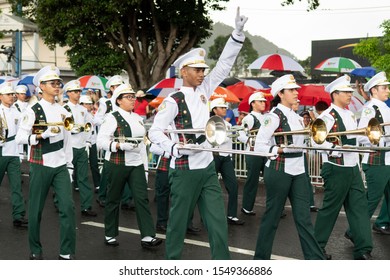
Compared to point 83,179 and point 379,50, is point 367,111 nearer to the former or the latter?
point 83,179

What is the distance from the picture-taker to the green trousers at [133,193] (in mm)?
7801

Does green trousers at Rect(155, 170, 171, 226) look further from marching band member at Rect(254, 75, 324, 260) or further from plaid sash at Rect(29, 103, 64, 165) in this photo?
marching band member at Rect(254, 75, 324, 260)

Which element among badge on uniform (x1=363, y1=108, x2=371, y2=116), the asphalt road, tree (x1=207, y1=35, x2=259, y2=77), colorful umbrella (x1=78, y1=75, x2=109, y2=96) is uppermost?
tree (x1=207, y1=35, x2=259, y2=77)

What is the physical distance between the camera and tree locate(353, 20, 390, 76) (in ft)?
56.2

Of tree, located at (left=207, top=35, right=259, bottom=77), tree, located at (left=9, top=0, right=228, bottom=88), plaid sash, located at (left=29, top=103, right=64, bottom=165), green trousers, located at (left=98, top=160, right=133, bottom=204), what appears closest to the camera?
plaid sash, located at (left=29, top=103, right=64, bottom=165)

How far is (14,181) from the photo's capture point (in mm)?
9539

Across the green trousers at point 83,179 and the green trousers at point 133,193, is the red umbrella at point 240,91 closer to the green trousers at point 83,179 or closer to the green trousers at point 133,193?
the green trousers at point 83,179

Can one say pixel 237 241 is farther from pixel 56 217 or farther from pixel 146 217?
pixel 56 217

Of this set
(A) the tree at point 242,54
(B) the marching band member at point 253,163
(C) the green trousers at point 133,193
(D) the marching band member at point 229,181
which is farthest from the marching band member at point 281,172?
(A) the tree at point 242,54

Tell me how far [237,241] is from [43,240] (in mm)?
2362

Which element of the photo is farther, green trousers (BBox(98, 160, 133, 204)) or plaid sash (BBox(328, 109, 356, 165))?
green trousers (BBox(98, 160, 133, 204))

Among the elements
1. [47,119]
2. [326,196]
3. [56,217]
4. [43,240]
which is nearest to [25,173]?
[56,217]

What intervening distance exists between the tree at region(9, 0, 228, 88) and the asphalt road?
13517 millimetres

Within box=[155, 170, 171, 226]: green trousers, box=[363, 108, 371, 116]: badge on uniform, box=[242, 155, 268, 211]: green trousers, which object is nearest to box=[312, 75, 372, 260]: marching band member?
box=[363, 108, 371, 116]: badge on uniform
